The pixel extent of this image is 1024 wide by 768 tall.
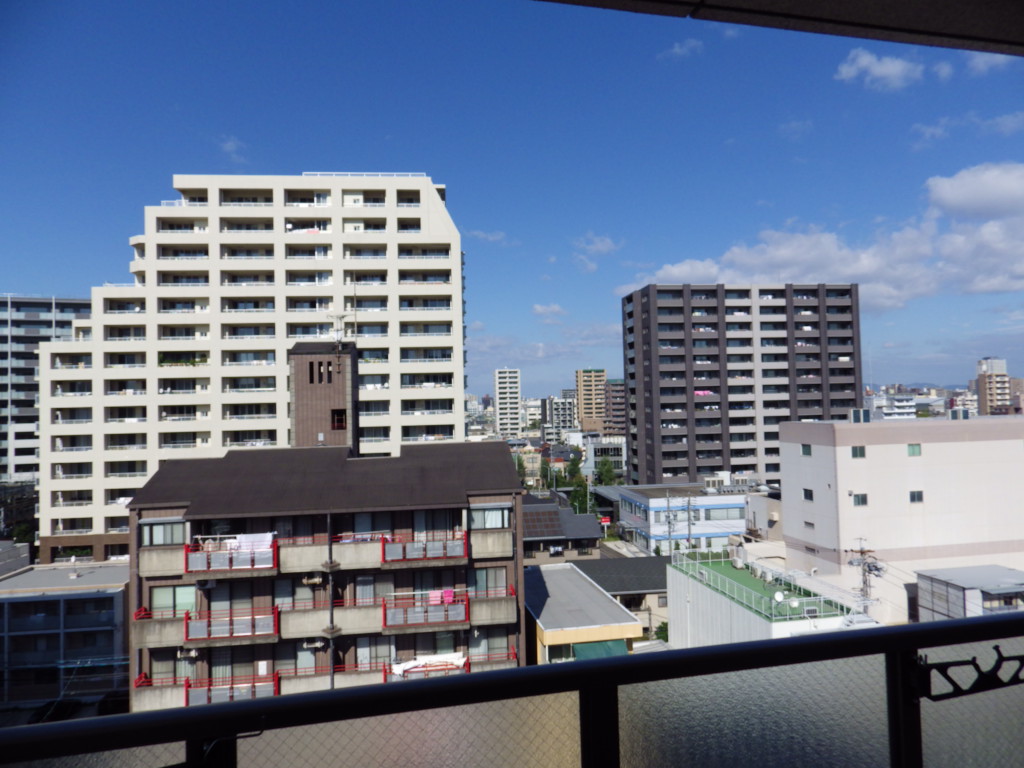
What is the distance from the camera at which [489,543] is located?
20.1ft

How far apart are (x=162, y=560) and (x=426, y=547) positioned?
238 centimetres

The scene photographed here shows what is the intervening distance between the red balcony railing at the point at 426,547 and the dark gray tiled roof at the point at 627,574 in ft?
17.0

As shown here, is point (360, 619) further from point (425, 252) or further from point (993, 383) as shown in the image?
point (993, 383)

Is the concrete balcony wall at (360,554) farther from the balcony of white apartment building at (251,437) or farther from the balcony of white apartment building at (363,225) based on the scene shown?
the balcony of white apartment building at (363,225)

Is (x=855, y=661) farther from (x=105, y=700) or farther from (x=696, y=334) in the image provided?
(x=696, y=334)

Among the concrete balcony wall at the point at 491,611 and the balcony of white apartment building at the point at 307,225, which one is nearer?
the concrete balcony wall at the point at 491,611

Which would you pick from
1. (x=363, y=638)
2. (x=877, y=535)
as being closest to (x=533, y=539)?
(x=877, y=535)

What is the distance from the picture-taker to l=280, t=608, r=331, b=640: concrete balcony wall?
5660 mm

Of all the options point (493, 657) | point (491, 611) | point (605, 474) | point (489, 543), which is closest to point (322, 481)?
point (489, 543)

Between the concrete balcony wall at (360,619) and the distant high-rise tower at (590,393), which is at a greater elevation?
the distant high-rise tower at (590,393)

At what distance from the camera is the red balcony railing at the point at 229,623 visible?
556 centimetres

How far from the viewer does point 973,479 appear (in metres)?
9.50

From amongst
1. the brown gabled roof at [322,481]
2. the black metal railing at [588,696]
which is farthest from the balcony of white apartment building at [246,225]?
the black metal railing at [588,696]

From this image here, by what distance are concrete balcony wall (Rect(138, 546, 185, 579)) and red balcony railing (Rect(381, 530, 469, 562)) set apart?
184 cm
